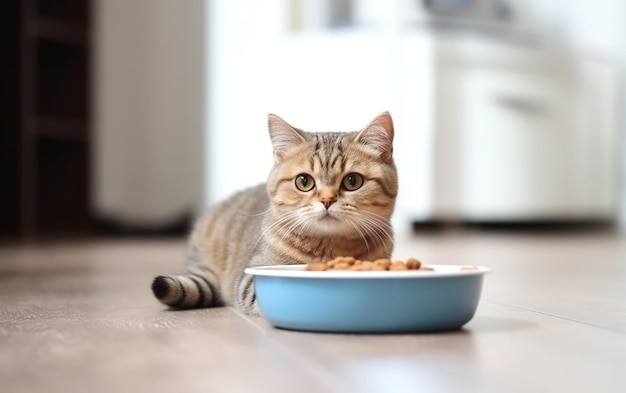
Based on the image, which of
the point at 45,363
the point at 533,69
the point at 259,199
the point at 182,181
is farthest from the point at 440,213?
the point at 45,363

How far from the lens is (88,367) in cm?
93

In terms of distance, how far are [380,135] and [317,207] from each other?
7.5 inches

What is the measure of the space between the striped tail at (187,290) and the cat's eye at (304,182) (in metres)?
0.29

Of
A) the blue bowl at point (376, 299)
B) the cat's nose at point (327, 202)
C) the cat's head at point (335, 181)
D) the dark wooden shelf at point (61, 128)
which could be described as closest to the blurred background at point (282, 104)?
the dark wooden shelf at point (61, 128)

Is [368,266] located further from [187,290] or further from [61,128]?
[61,128]

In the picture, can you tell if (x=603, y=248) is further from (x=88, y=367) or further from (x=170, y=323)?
(x=88, y=367)

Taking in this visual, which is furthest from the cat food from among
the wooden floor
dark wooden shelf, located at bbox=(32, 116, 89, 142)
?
dark wooden shelf, located at bbox=(32, 116, 89, 142)

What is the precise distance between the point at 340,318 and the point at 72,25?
3.80 meters

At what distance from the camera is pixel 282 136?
149 cm

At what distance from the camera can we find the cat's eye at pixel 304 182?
1388 millimetres

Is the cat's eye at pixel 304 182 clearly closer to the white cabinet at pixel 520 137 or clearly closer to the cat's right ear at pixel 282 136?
the cat's right ear at pixel 282 136

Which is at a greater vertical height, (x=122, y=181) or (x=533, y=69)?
(x=533, y=69)

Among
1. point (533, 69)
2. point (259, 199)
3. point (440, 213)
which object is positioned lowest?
point (440, 213)

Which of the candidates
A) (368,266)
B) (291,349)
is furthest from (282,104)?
(291,349)
